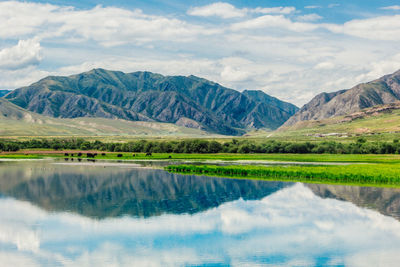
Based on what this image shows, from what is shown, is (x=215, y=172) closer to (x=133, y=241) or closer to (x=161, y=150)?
(x=133, y=241)

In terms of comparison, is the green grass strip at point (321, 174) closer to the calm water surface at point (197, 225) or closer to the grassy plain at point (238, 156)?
the calm water surface at point (197, 225)

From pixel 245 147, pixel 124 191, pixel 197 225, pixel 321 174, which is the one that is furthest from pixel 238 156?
pixel 197 225

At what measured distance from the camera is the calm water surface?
97.3 ft

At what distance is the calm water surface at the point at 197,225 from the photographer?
1168 inches

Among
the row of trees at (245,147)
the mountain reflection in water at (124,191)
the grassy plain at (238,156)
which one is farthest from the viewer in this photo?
the row of trees at (245,147)

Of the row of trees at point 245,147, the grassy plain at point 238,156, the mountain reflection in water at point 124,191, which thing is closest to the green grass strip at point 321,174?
the mountain reflection in water at point 124,191

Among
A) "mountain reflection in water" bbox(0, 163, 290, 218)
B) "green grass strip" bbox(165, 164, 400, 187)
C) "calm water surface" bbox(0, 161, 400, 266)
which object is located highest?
"green grass strip" bbox(165, 164, 400, 187)

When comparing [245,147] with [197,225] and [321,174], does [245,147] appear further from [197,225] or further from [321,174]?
[197,225]

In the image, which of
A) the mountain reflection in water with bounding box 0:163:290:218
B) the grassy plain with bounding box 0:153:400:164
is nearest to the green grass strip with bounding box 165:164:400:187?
the mountain reflection in water with bounding box 0:163:290:218

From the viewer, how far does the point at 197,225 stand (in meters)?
39.3

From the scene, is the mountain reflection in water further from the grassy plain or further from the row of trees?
the row of trees

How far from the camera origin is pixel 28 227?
125 ft

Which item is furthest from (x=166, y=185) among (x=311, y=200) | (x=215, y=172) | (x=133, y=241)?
(x=133, y=241)

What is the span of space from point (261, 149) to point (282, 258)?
397 feet
